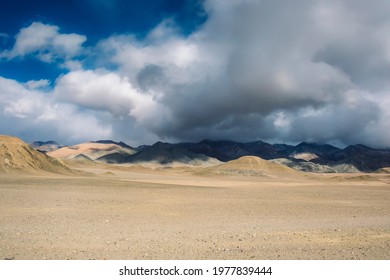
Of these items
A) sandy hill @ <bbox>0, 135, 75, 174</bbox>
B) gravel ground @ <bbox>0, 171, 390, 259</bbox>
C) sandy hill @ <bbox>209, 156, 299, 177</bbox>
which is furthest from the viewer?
→ sandy hill @ <bbox>209, 156, 299, 177</bbox>

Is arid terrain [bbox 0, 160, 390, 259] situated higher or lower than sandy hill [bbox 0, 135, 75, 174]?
lower

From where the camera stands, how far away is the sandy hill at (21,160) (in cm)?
7525

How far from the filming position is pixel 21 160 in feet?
261

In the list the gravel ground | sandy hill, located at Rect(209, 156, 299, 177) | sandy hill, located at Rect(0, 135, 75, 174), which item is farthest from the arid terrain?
sandy hill, located at Rect(209, 156, 299, 177)

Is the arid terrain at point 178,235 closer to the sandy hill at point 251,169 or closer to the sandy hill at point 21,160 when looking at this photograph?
the sandy hill at point 21,160

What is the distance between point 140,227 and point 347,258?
9.49m

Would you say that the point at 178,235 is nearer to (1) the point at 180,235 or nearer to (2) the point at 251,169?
(1) the point at 180,235

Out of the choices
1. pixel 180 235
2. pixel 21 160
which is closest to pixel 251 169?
pixel 21 160

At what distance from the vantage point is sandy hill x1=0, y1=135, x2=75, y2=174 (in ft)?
247

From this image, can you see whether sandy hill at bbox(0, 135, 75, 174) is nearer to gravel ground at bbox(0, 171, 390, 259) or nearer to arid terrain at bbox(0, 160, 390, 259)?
arid terrain at bbox(0, 160, 390, 259)

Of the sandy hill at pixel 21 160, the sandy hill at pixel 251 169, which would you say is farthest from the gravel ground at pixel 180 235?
the sandy hill at pixel 251 169

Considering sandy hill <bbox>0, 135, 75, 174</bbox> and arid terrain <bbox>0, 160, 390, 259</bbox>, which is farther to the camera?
sandy hill <bbox>0, 135, 75, 174</bbox>

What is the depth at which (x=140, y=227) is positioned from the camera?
17484 mm

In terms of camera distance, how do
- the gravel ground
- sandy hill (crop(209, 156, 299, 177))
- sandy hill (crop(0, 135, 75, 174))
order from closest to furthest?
the gravel ground, sandy hill (crop(0, 135, 75, 174)), sandy hill (crop(209, 156, 299, 177))
